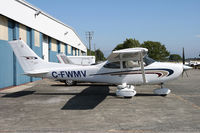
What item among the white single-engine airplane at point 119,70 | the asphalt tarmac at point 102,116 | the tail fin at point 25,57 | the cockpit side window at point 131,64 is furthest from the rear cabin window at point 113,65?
the tail fin at point 25,57

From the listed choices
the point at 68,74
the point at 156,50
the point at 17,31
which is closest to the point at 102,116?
the point at 68,74

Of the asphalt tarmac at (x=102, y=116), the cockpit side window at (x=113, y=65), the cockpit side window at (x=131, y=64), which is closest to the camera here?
the asphalt tarmac at (x=102, y=116)

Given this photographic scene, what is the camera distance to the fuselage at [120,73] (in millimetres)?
8273

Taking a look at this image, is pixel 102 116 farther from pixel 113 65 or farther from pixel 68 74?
pixel 68 74

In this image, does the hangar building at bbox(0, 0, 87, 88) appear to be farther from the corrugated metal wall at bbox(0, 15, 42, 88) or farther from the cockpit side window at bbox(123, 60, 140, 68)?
the cockpit side window at bbox(123, 60, 140, 68)

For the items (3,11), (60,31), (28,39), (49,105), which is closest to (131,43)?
(60,31)

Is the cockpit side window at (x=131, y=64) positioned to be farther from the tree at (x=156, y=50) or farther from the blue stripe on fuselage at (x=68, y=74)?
the tree at (x=156, y=50)

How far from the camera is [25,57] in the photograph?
924cm

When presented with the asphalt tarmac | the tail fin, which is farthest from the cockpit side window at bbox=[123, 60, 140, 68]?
the tail fin

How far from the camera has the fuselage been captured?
827 cm

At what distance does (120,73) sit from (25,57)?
5174 millimetres

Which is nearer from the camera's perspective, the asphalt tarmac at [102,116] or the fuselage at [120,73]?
the asphalt tarmac at [102,116]

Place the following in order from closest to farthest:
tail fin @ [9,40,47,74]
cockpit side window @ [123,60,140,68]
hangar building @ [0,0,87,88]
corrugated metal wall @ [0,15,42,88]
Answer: cockpit side window @ [123,60,140,68] → tail fin @ [9,40,47,74] → corrugated metal wall @ [0,15,42,88] → hangar building @ [0,0,87,88]

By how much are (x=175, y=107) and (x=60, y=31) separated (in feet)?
74.4
